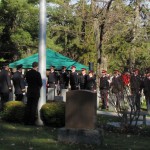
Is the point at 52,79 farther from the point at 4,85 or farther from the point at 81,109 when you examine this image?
the point at 81,109

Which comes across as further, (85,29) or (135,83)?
(85,29)

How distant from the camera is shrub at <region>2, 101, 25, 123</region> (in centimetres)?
1526

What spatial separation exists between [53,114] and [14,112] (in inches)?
57.6

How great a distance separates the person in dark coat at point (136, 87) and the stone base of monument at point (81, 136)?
3144mm

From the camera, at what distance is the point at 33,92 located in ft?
48.9

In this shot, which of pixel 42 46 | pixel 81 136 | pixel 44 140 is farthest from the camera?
pixel 42 46

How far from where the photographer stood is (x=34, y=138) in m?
12.0

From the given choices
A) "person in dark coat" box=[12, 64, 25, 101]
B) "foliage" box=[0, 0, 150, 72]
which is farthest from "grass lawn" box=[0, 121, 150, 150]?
"foliage" box=[0, 0, 150, 72]

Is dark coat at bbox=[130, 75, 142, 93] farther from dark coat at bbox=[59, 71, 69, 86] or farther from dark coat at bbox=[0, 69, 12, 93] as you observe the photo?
→ dark coat at bbox=[59, 71, 69, 86]

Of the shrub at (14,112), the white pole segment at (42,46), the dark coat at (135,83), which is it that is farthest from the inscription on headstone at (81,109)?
the shrub at (14,112)

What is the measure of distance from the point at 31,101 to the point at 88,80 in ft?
28.3

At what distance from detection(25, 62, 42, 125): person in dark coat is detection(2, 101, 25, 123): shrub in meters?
0.19

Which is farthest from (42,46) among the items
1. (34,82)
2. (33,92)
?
(33,92)

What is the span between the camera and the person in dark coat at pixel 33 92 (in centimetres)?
1477
